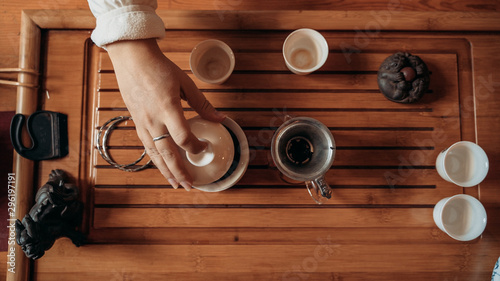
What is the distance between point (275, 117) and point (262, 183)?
235mm

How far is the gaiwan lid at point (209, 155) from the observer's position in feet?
2.88

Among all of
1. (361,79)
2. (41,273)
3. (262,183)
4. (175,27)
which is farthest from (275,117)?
(41,273)

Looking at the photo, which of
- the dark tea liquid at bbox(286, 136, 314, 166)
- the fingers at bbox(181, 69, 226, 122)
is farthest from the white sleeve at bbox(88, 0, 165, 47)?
the dark tea liquid at bbox(286, 136, 314, 166)

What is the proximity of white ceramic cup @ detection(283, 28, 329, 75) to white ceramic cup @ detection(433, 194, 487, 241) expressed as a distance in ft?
2.08

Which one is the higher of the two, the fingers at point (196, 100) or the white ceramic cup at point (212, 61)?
the white ceramic cup at point (212, 61)

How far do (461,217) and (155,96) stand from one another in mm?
1070

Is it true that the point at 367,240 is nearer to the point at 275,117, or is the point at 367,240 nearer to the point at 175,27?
the point at 275,117

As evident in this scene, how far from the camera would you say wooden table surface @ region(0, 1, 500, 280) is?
1.05m

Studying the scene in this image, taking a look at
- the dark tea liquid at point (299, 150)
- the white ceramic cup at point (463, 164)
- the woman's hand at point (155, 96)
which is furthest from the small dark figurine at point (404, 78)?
the woman's hand at point (155, 96)

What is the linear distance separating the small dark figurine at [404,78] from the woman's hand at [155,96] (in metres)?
0.67

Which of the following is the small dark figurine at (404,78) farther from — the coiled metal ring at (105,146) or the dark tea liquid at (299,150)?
the coiled metal ring at (105,146)

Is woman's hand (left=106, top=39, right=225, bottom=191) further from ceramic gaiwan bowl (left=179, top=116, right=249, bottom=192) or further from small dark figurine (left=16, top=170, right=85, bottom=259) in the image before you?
small dark figurine (left=16, top=170, right=85, bottom=259)

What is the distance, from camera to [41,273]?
1045mm

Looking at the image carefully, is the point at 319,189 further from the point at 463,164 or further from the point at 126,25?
the point at 126,25
